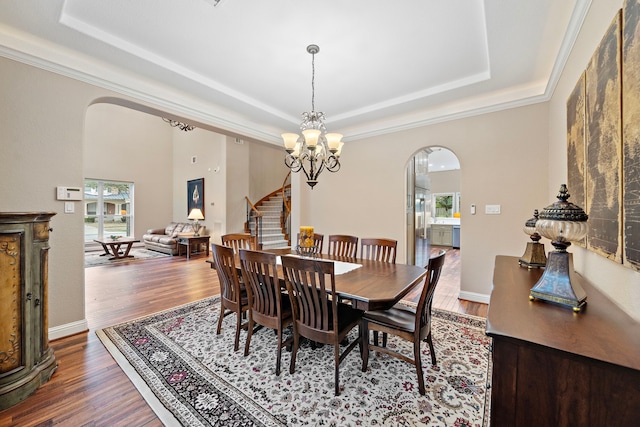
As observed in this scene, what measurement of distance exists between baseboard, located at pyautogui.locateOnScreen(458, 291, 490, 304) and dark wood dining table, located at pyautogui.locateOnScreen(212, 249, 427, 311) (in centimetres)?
175

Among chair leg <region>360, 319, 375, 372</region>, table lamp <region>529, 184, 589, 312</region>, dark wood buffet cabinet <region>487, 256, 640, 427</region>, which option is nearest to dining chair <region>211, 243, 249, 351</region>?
chair leg <region>360, 319, 375, 372</region>

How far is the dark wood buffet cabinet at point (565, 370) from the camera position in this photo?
725 millimetres

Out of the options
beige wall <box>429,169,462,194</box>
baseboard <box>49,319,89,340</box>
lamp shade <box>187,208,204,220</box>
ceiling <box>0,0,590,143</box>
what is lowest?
baseboard <box>49,319,89,340</box>

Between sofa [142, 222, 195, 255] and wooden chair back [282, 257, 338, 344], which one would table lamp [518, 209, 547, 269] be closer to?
wooden chair back [282, 257, 338, 344]

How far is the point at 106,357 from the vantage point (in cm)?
222

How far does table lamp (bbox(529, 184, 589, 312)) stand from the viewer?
1104 millimetres

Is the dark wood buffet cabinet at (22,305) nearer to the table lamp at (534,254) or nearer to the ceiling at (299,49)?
the ceiling at (299,49)

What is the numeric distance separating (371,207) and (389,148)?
39.7 inches

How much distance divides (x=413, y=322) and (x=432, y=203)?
29.0ft

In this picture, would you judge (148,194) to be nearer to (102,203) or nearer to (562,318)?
(102,203)

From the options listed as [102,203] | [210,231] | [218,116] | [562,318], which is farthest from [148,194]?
[562,318]

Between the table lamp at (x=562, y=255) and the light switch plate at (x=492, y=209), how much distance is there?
2506mm

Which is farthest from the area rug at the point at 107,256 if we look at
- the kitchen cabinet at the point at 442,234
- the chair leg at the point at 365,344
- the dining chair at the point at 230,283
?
the kitchen cabinet at the point at 442,234

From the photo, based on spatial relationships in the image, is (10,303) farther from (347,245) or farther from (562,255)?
(562,255)
